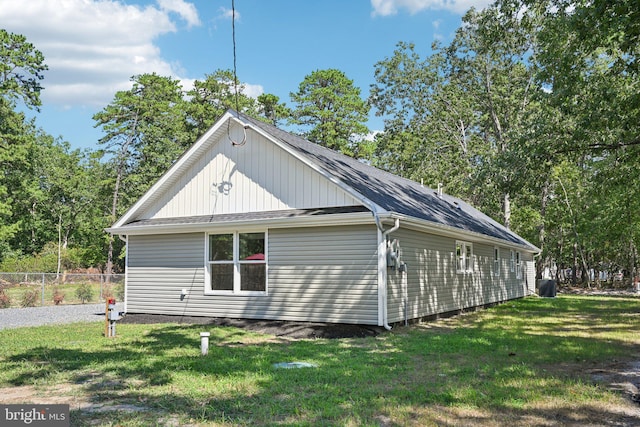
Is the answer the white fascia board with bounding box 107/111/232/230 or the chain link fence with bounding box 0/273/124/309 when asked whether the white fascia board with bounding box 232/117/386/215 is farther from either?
the chain link fence with bounding box 0/273/124/309

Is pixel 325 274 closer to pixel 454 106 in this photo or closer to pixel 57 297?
pixel 57 297

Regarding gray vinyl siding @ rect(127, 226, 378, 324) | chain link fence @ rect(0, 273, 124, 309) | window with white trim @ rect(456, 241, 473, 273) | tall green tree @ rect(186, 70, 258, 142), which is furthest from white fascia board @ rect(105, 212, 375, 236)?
tall green tree @ rect(186, 70, 258, 142)

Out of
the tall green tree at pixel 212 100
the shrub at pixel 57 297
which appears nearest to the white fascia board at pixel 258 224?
the shrub at pixel 57 297

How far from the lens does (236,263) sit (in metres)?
12.8

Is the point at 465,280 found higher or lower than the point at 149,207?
lower

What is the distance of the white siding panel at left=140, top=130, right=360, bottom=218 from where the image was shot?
466 inches

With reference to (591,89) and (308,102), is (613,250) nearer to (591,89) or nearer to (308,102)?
(308,102)

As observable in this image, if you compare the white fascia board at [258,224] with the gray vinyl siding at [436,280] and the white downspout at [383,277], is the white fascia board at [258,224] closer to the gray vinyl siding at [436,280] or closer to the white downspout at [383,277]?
the white downspout at [383,277]

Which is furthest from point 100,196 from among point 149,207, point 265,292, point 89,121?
point 265,292

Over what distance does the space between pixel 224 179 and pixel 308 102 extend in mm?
29047

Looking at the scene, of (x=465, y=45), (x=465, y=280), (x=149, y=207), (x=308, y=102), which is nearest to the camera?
(x=149, y=207)

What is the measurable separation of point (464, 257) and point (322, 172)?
671 cm

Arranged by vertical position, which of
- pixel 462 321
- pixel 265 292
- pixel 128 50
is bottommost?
pixel 462 321

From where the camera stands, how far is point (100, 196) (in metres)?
41.9
